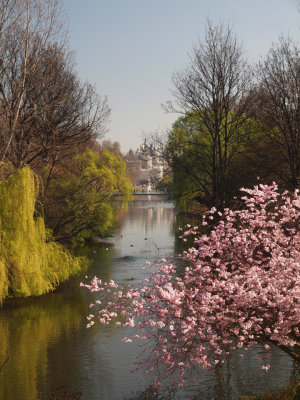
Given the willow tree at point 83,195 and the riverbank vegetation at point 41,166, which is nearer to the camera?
the riverbank vegetation at point 41,166

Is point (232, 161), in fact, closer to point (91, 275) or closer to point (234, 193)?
point (234, 193)

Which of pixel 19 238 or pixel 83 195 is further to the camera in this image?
pixel 83 195

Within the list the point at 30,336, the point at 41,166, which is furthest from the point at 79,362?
the point at 41,166

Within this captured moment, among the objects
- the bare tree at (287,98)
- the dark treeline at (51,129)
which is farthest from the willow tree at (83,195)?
the bare tree at (287,98)

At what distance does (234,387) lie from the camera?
47.5 ft

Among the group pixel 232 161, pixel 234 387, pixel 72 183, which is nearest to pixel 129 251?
pixel 72 183

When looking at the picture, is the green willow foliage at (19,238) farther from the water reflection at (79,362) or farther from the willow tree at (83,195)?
the willow tree at (83,195)

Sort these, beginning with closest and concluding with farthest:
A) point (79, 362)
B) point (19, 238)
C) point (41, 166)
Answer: point (79, 362) → point (19, 238) → point (41, 166)

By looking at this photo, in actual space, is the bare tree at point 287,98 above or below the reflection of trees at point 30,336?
above

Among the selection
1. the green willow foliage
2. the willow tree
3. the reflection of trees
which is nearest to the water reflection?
the reflection of trees

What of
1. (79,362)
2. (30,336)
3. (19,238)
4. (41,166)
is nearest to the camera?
(79,362)

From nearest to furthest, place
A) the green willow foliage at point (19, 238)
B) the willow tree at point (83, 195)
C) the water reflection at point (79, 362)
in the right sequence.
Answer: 1. the water reflection at point (79, 362)
2. the green willow foliage at point (19, 238)
3. the willow tree at point (83, 195)

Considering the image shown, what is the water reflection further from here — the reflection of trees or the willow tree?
the willow tree

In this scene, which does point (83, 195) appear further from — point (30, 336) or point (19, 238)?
point (30, 336)
